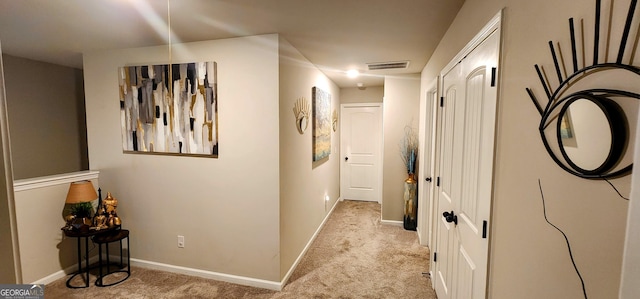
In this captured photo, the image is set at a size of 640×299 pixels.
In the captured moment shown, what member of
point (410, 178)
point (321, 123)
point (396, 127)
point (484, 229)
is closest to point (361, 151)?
point (396, 127)

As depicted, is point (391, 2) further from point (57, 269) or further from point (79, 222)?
point (57, 269)

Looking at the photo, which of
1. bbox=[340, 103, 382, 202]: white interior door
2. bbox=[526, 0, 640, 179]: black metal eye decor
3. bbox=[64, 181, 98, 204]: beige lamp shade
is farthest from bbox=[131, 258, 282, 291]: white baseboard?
bbox=[340, 103, 382, 202]: white interior door

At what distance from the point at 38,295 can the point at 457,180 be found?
82.0 inches

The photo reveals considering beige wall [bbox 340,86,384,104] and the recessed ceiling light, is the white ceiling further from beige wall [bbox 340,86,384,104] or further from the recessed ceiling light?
beige wall [bbox 340,86,384,104]

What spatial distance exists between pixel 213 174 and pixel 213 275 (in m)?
1.01

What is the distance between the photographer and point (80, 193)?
2.47 metres

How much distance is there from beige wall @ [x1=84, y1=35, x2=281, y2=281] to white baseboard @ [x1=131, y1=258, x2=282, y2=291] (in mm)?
39

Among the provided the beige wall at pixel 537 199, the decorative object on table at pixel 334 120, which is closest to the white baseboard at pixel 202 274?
the beige wall at pixel 537 199

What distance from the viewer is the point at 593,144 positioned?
66 centimetres

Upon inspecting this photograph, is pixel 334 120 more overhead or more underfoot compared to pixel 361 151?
more overhead

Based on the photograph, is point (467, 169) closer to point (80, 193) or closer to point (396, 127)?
point (396, 127)

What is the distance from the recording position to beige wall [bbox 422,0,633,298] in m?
0.63

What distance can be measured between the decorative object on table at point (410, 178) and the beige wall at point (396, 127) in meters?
0.07

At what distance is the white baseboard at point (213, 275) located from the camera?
246 centimetres
